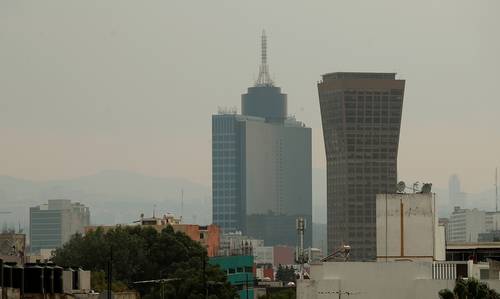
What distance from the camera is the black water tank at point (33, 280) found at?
61.8 metres

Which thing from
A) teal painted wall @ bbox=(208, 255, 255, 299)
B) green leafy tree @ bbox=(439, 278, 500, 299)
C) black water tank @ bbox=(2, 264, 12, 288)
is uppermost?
teal painted wall @ bbox=(208, 255, 255, 299)

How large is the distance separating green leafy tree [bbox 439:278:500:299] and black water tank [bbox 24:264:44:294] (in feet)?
72.3

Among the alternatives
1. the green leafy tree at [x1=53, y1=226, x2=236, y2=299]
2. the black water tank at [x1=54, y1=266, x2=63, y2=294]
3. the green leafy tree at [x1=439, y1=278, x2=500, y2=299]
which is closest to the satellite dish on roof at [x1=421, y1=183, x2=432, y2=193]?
the green leafy tree at [x1=439, y1=278, x2=500, y2=299]

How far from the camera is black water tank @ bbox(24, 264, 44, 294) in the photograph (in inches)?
2431

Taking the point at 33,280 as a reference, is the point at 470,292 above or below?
below

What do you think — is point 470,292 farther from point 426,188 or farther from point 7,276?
point 7,276

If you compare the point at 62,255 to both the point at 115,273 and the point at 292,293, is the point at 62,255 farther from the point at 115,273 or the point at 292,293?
the point at 292,293

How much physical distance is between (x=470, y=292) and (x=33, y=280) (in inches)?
920

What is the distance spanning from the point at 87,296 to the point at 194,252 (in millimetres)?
94501

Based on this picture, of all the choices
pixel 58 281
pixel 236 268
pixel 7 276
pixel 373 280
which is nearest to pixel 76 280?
pixel 58 281

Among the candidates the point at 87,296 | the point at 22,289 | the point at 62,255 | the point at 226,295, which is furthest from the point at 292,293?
the point at 22,289

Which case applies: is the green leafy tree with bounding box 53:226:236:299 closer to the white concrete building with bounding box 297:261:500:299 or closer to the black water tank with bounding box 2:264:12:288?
the white concrete building with bounding box 297:261:500:299

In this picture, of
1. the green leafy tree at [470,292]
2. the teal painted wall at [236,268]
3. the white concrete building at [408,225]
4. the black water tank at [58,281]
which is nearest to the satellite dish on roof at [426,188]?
the white concrete building at [408,225]

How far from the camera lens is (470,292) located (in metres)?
79.8
